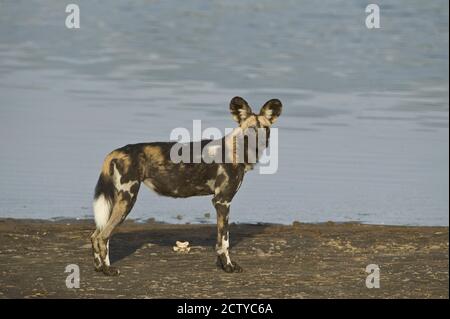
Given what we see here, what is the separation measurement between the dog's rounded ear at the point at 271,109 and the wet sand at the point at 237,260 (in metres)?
1.32

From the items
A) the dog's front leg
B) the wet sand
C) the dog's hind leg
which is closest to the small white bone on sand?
the wet sand

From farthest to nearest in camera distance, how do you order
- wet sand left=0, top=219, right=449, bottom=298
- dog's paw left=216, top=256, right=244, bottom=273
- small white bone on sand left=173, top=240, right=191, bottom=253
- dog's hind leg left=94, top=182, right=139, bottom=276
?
small white bone on sand left=173, top=240, right=191, bottom=253 < dog's paw left=216, top=256, right=244, bottom=273 < dog's hind leg left=94, top=182, right=139, bottom=276 < wet sand left=0, top=219, right=449, bottom=298

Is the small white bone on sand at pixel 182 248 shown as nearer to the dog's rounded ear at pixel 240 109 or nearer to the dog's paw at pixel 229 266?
the dog's paw at pixel 229 266

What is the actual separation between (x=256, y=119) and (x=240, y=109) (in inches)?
6.5

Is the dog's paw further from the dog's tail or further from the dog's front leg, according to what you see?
the dog's tail

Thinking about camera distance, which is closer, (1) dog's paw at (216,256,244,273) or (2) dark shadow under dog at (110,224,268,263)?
(1) dog's paw at (216,256,244,273)

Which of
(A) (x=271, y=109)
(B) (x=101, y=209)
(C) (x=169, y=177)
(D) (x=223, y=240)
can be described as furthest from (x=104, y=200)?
(A) (x=271, y=109)

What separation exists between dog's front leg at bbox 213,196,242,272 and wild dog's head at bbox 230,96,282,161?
0.53m

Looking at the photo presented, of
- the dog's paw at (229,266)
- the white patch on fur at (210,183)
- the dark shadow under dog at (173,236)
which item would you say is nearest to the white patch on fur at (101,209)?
the dark shadow under dog at (173,236)

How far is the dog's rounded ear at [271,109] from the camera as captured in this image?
10859 millimetres

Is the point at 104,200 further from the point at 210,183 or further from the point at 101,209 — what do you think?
the point at 210,183

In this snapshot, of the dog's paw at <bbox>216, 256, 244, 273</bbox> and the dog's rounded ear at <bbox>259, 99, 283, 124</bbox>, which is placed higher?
the dog's rounded ear at <bbox>259, 99, 283, 124</bbox>

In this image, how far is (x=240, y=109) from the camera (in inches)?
428

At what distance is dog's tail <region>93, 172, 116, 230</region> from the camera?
1059 centimetres
